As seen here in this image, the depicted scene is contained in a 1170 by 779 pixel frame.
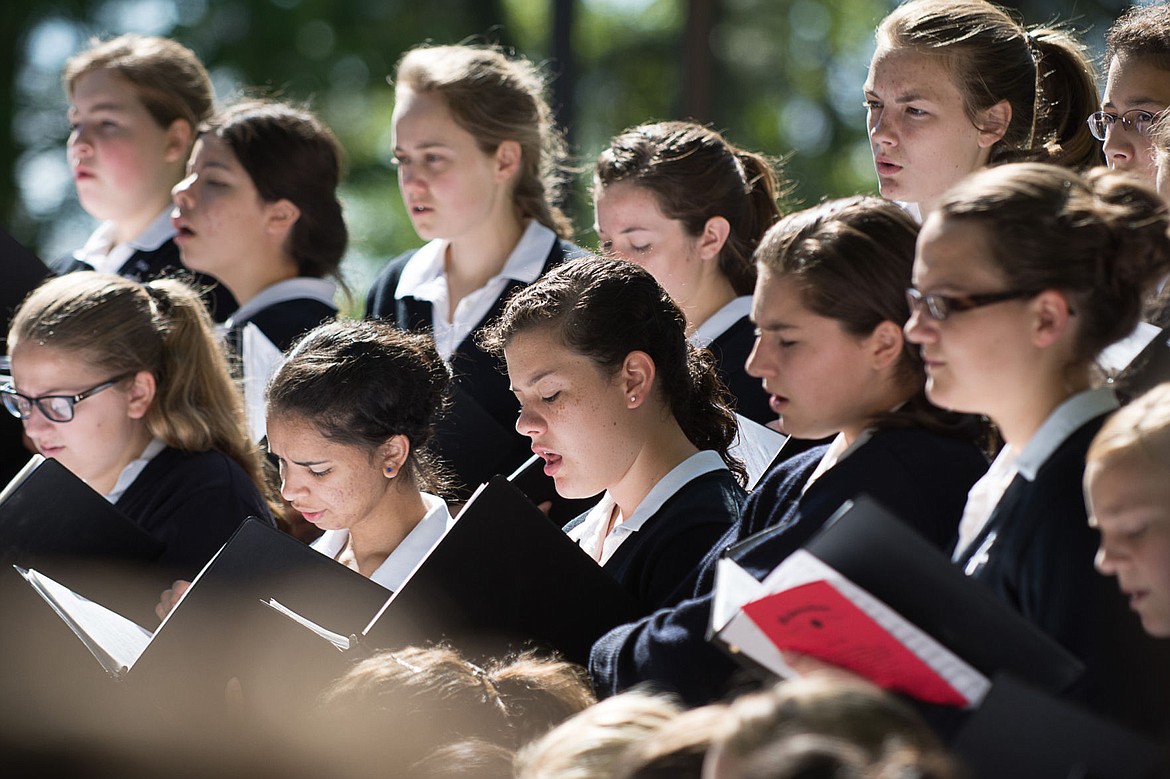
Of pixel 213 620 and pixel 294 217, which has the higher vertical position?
pixel 294 217

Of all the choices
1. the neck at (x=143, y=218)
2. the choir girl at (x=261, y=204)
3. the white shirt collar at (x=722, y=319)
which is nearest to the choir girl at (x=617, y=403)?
the white shirt collar at (x=722, y=319)

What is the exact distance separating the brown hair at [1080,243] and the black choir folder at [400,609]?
72cm

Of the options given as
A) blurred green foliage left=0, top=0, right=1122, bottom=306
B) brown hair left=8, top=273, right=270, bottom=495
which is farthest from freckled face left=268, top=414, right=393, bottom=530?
blurred green foliage left=0, top=0, right=1122, bottom=306

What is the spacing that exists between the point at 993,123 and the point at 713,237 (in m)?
0.60

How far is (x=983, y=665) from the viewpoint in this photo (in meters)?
1.47

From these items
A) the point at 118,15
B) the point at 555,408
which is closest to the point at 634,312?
the point at 555,408

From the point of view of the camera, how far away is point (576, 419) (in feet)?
7.81

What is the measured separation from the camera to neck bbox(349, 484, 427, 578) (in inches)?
102

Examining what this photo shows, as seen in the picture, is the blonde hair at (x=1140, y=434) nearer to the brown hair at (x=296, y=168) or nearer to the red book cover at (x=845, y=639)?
the red book cover at (x=845, y=639)

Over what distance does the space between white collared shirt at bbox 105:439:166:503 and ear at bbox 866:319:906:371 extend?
1.57 metres

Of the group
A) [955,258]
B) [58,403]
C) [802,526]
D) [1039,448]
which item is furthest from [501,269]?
[1039,448]

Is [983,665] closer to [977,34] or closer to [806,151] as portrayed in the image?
[977,34]

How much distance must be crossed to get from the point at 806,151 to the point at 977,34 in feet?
21.9

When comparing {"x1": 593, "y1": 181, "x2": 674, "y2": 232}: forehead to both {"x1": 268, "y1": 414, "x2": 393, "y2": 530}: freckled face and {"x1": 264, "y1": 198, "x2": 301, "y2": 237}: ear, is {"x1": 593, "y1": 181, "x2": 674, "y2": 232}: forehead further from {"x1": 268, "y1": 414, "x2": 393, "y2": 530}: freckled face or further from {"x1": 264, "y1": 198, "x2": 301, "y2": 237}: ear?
{"x1": 264, "y1": 198, "x2": 301, "y2": 237}: ear
